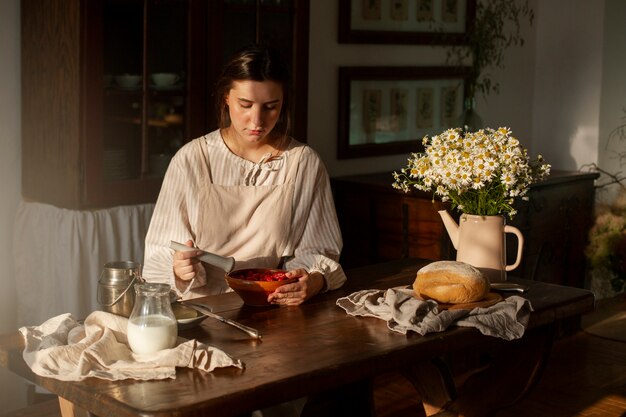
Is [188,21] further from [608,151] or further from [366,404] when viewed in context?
[608,151]

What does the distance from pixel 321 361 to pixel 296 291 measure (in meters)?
0.52

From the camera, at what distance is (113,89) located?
3.71m

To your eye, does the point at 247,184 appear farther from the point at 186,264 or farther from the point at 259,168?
the point at 186,264

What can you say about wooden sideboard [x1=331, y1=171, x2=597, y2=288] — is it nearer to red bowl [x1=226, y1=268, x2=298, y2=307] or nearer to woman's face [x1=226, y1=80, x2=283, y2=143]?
woman's face [x1=226, y1=80, x2=283, y2=143]

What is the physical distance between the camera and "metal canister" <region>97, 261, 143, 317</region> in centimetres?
235

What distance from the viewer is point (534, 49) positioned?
6.16 m

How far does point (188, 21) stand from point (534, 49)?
2.97 metres

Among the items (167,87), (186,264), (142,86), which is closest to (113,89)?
(142,86)

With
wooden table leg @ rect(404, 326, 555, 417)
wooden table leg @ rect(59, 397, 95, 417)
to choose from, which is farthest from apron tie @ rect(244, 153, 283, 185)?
wooden table leg @ rect(59, 397, 95, 417)

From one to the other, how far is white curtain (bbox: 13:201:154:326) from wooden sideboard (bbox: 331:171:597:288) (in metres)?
1.30

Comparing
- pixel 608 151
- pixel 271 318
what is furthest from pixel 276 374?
pixel 608 151

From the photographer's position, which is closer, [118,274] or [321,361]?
[321,361]

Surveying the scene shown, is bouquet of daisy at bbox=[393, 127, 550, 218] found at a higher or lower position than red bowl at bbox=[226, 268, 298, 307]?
higher

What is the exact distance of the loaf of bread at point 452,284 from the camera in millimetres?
2674
